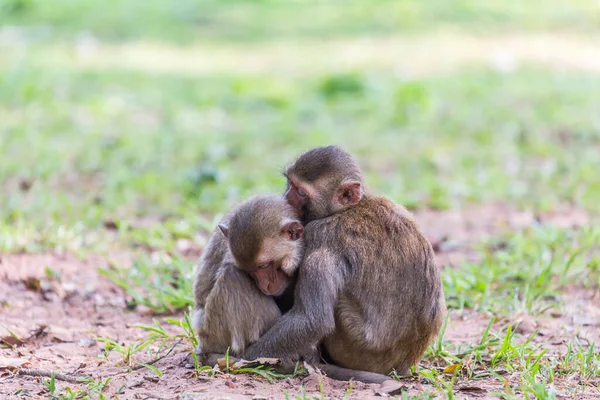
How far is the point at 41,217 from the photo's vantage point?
8227 millimetres

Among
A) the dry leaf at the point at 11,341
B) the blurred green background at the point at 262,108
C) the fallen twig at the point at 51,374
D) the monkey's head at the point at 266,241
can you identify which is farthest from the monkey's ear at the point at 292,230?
the blurred green background at the point at 262,108

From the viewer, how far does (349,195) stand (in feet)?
17.1

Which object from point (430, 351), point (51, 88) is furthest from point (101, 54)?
point (430, 351)

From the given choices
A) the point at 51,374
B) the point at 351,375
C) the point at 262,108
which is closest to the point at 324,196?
the point at 351,375

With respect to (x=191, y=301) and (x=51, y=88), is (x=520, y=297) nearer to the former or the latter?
(x=191, y=301)

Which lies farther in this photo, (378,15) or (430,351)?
(378,15)

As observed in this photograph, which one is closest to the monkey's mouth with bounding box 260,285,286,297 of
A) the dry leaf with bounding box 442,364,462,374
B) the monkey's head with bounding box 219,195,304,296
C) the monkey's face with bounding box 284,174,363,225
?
the monkey's head with bounding box 219,195,304,296

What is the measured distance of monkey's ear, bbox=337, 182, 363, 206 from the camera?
5172mm

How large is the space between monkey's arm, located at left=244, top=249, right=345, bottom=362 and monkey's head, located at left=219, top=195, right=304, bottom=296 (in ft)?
0.43

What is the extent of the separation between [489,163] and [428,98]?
→ 2.57m

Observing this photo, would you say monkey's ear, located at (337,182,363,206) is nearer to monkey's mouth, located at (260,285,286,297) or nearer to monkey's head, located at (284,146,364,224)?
monkey's head, located at (284,146,364,224)

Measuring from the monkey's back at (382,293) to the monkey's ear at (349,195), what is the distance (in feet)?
0.47

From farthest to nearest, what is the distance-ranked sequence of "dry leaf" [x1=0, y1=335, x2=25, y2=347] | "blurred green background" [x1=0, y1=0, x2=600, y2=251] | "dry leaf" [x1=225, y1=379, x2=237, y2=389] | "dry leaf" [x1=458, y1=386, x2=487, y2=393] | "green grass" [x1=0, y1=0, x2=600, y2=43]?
1. "green grass" [x1=0, y1=0, x2=600, y2=43]
2. "blurred green background" [x1=0, y1=0, x2=600, y2=251]
3. "dry leaf" [x1=0, y1=335, x2=25, y2=347]
4. "dry leaf" [x1=458, y1=386, x2=487, y2=393]
5. "dry leaf" [x1=225, y1=379, x2=237, y2=389]

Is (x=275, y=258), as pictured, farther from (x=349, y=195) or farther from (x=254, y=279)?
(x=349, y=195)
